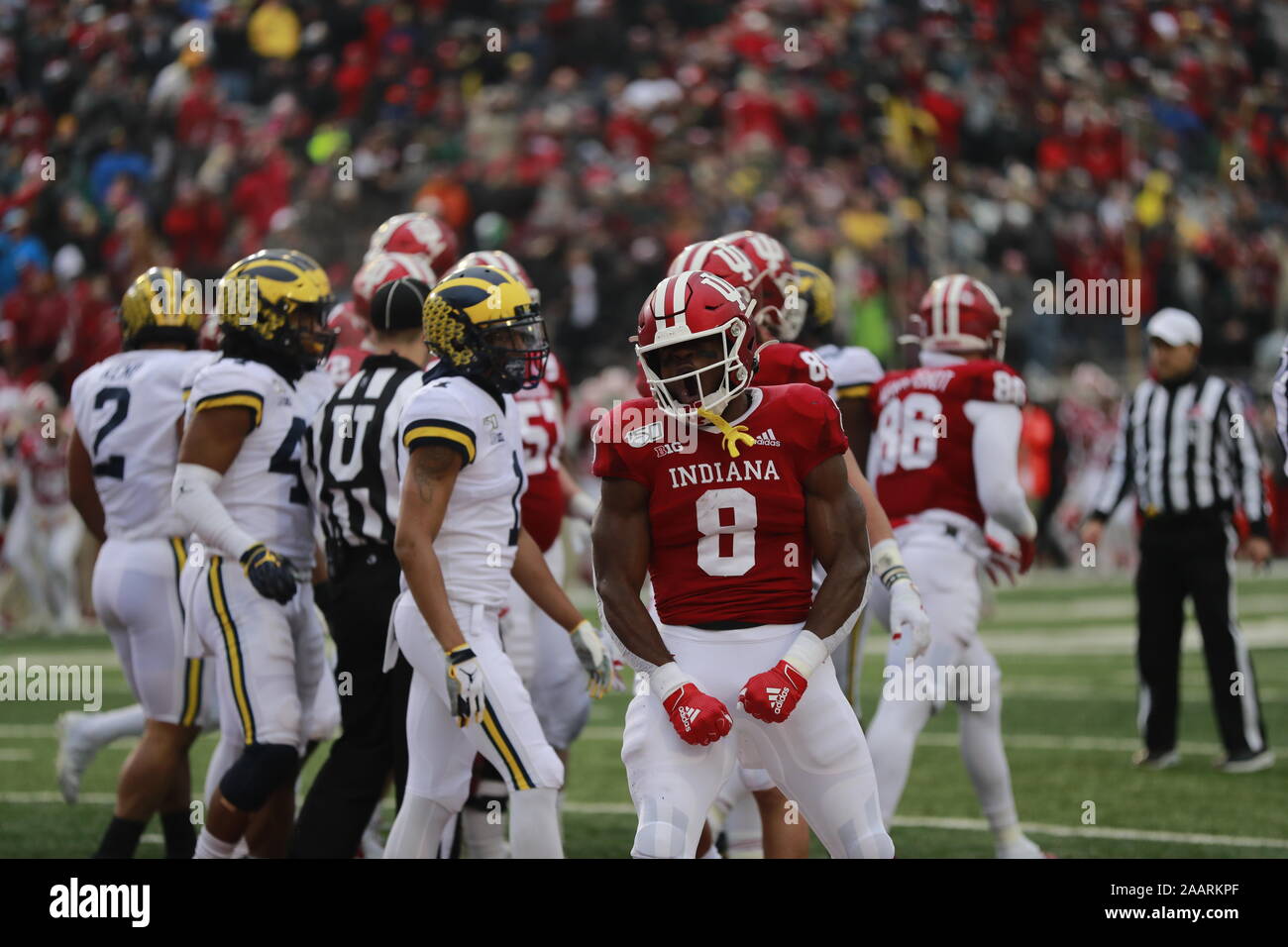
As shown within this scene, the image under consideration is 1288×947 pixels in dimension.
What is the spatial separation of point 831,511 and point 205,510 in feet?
6.72

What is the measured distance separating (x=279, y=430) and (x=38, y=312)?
10.2m

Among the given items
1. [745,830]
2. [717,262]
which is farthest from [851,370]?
[745,830]

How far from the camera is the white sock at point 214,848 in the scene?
17.7ft

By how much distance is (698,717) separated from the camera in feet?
13.5

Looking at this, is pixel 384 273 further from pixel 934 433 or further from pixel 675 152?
pixel 675 152

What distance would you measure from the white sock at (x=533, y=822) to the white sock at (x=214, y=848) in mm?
958

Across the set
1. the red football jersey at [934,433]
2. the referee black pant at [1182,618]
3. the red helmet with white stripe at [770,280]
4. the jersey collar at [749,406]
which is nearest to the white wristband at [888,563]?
the red helmet with white stripe at [770,280]

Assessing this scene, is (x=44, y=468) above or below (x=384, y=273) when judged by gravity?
above

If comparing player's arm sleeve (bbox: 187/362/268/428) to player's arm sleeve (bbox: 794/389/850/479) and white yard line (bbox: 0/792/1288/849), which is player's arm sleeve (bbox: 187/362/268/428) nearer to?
player's arm sleeve (bbox: 794/389/850/479)

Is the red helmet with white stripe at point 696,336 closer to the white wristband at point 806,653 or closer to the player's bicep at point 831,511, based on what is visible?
Result: the player's bicep at point 831,511

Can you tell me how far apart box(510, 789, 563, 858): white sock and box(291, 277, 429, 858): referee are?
465 mm

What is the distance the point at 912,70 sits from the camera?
2172 centimetres

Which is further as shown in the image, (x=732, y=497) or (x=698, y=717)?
(x=732, y=497)

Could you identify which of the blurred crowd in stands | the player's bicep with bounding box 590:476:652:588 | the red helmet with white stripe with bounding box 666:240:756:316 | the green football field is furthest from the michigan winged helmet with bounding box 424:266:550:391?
the blurred crowd in stands
